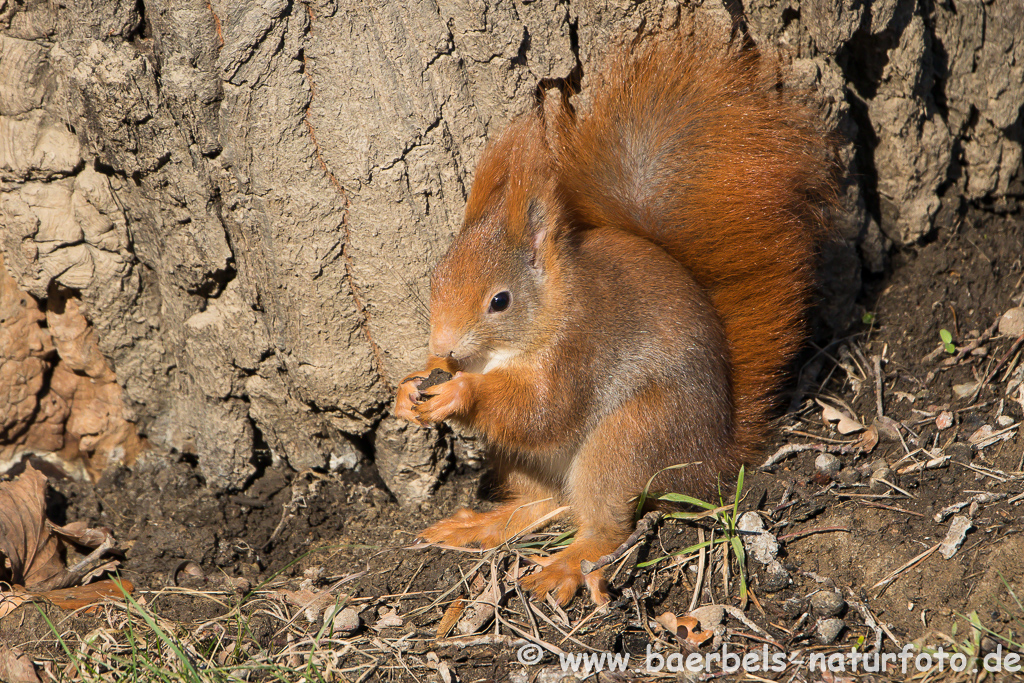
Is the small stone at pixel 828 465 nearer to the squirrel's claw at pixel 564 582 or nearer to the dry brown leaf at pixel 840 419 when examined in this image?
the dry brown leaf at pixel 840 419

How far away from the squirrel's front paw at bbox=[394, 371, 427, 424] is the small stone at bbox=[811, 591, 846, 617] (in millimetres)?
1040

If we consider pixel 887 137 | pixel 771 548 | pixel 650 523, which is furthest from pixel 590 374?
pixel 887 137

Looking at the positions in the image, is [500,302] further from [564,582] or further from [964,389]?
[964,389]

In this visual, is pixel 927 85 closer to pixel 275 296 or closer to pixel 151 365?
pixel 275 296

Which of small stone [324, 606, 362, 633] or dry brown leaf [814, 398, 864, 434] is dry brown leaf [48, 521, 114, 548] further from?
dry brown leaf [814, 398, 864, 434]

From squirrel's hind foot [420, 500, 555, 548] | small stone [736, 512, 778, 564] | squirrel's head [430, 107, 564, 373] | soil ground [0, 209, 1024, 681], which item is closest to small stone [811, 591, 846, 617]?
soil ground [0, 209, 1024, 681]

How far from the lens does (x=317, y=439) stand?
250 centimetres

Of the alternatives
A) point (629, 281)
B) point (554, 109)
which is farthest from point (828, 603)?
point (554, 109)

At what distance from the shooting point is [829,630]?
1.76 metres

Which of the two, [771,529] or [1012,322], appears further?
[1012,322]

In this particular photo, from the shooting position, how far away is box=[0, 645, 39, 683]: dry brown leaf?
187 cm

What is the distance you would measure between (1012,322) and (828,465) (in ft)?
2.51

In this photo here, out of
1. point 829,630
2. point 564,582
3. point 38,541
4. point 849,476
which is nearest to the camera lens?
point 829,630

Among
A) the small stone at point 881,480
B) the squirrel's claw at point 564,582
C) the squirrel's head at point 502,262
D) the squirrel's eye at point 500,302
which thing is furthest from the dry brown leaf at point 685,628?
the squirrel's eye at point 500,302
